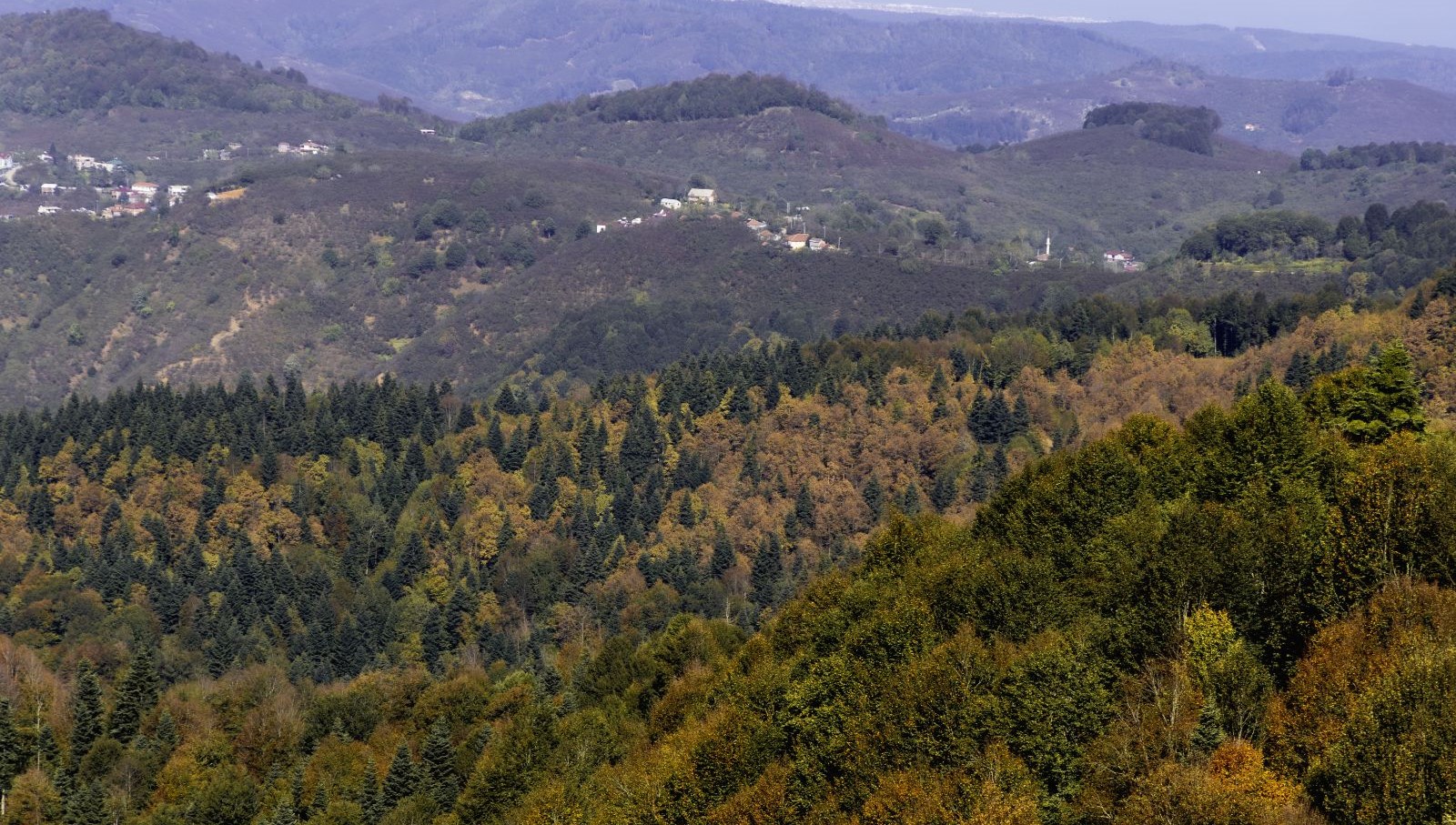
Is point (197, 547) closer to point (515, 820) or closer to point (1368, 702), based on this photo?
point (515, 820)

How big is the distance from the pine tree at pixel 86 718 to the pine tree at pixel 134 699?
0.91 meters

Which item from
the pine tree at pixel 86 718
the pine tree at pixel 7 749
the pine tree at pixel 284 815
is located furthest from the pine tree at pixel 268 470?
the pine tree at pixel 284 815

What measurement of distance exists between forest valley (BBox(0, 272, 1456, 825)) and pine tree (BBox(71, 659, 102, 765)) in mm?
183

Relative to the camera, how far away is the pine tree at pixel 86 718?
Result: 83.0 metres

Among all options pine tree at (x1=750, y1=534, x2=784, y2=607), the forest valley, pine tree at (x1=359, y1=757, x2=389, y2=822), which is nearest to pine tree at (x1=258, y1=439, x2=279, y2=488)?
the forest valley

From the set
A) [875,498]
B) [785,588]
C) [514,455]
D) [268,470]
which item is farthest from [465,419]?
[785,588]

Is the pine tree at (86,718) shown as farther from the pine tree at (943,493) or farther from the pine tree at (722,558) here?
the pine tree at (943,493)

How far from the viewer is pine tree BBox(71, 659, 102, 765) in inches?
3268

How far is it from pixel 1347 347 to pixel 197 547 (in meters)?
80.9

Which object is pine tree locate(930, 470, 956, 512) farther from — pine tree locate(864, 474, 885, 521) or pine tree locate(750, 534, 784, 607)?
pine tree locate(750, 534, 784, 607)

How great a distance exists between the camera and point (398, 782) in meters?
72.1

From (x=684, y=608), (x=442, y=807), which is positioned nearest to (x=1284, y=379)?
(x=684, y=608)

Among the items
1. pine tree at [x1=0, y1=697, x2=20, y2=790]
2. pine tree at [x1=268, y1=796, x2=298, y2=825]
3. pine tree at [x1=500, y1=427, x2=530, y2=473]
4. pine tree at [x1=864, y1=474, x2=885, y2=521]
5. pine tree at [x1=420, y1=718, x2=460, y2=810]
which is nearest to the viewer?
pine tree at [x1=268, y1=796, x2=298, y2=825]

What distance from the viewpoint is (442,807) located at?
70.8 meters
